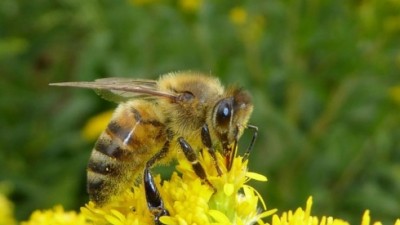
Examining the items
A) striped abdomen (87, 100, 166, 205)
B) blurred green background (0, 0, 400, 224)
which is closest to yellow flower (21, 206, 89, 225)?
striped abdomen (87, 100, 166, 205)

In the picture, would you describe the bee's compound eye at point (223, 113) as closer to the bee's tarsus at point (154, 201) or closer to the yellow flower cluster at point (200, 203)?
the yellow flower cluster at point (200, 203)

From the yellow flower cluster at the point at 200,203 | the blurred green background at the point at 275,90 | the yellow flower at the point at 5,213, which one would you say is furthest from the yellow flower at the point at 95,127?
the yellow flower cluster at the point at 200,203

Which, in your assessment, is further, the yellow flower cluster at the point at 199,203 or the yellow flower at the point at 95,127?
A: the yellow flower at the point at 95,127

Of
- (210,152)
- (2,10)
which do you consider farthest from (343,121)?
(210,152)

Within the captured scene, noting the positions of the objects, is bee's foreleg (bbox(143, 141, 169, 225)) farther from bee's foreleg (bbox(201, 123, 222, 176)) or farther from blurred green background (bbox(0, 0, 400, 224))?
blurred green background (bbox(0, 0, 400, 224))

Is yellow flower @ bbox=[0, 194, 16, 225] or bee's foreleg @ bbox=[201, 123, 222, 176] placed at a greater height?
yellow flower @ bbox=[0, 194, 16, 225]

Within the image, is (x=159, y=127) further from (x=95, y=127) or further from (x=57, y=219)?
(x=95, y=127)

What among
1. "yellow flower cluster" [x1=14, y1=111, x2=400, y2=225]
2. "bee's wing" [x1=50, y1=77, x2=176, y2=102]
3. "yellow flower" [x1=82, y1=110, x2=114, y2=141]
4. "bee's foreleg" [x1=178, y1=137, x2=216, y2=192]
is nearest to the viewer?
"yellow flower cluster" [x1=14, y1=111, x2=400, y2=225]
